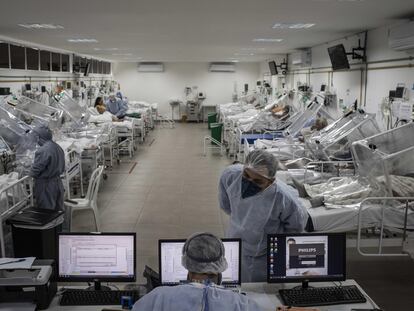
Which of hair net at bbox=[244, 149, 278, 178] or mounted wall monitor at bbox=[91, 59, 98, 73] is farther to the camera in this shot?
mounted wall monitor at bbox=[91, 59, 98, 73]

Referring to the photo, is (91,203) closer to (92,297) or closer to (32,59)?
(92,297)

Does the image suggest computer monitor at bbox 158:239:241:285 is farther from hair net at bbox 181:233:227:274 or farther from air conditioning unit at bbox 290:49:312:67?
air conditioning unit at bbox 290:49:312:67

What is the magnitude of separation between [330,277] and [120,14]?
14.6 ft

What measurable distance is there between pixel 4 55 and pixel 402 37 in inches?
283

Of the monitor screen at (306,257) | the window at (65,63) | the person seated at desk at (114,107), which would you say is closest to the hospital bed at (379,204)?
the monitor screen at (306,257)

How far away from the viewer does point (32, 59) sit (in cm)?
1045

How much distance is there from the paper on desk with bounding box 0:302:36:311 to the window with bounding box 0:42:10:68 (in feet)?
22.9

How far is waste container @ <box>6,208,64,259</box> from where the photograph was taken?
4.26 metres

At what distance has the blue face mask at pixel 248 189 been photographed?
3338 millimetres

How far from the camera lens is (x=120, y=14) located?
586 cm

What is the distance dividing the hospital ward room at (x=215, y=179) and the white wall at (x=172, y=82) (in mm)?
6512

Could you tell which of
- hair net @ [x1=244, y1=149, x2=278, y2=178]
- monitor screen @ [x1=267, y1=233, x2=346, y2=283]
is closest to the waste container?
hair net @ [x1=244, y1=149, x2=278, y2=178]

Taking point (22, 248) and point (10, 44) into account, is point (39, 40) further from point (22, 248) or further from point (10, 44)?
point (22, 248)

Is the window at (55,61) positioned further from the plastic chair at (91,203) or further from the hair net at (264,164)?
the hair net at (264,164)
